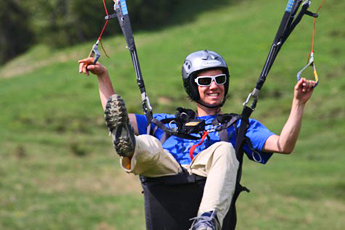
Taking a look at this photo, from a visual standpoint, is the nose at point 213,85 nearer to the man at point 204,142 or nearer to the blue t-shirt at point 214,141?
the man at point 204,142

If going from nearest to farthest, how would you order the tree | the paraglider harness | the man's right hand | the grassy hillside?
the paraglider harness, the man's right hand, the grassy hillside, the tree

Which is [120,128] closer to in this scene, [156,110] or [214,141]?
[214,141]

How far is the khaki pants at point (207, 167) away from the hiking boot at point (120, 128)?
6.7 inches

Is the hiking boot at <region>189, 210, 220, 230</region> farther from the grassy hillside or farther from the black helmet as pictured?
the grassy hillside

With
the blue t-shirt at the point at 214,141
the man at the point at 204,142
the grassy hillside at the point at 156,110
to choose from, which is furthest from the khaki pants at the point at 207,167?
the grassy hillside at the point at 156,110

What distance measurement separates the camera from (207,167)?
5855 millimetres

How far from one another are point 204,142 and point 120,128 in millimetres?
1154

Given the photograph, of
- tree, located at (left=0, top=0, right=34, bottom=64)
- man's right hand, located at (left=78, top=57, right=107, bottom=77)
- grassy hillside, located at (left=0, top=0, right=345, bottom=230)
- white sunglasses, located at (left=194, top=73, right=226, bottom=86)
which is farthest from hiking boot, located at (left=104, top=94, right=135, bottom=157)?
tree, located at (left=0, top=0, right=34, bottom=64)

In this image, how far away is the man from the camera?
18.1 ft

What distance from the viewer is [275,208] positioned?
19078 millimetres

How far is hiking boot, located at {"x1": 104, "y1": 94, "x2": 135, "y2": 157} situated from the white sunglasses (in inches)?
51.5

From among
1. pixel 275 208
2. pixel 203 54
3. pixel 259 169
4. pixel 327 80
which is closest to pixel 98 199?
pixel 275 208

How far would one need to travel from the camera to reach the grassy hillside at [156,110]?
18.7m

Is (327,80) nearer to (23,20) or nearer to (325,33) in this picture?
(325,33)
